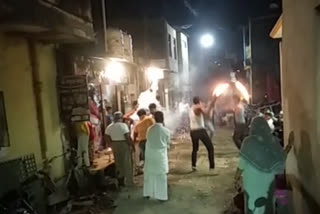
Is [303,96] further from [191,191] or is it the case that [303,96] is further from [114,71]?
[114,71]

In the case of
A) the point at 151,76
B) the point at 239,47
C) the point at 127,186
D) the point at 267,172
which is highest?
the point at 239,47

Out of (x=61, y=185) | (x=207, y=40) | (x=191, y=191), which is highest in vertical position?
(x=207, y=40)

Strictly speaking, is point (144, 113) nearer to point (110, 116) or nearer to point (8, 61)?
point (110, 116)

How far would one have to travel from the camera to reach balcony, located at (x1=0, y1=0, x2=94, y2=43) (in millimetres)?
6804

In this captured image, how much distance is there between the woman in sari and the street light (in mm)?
37252

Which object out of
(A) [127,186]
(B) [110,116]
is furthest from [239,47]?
(A) [127,186]

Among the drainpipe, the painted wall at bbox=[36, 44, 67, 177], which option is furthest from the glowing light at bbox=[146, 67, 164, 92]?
the drainpipe

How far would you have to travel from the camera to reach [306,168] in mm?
5906

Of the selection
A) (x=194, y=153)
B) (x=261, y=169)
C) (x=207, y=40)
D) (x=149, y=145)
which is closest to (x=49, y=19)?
(x=149, y=145)

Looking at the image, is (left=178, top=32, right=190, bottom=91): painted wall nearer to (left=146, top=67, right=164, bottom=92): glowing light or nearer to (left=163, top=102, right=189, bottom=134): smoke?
(left=163, top=102, right=189, bottom=134): smoke

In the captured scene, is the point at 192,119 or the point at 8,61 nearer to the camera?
the point at 8,61

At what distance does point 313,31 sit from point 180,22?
1027 inches

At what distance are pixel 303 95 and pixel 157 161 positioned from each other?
4.35 m

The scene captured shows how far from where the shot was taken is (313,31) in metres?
5.18
